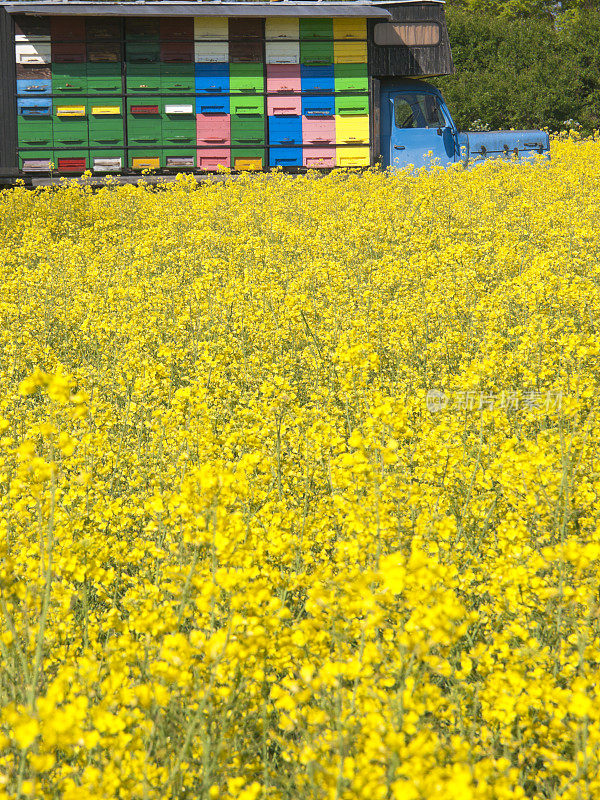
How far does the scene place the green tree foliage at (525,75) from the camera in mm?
22234

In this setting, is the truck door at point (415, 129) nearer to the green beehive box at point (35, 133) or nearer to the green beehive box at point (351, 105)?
the green beehive box at point (351, 105)

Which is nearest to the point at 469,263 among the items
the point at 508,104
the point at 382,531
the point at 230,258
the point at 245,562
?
the point at 230,258

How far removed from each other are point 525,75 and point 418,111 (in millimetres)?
10200

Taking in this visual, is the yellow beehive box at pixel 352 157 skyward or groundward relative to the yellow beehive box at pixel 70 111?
groundward

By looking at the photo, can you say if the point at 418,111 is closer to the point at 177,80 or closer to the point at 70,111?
the point at 177,80

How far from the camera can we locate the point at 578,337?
397cm

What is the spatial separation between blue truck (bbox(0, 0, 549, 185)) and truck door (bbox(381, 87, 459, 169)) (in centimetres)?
3

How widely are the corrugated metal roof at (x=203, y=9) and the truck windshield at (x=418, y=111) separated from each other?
147cm

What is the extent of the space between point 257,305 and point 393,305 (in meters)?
1.06

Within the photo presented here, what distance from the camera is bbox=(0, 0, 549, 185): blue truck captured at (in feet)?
45.6

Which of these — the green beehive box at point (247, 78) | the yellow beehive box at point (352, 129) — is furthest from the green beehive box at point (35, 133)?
the yellow beehive box at point (352, 129)

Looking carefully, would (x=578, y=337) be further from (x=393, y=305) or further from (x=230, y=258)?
(x=230, y=258)

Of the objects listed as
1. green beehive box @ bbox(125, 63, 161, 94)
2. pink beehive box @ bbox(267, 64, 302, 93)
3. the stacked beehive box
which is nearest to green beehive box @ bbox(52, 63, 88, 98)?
the stacked beehive box

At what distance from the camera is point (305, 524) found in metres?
2.90
